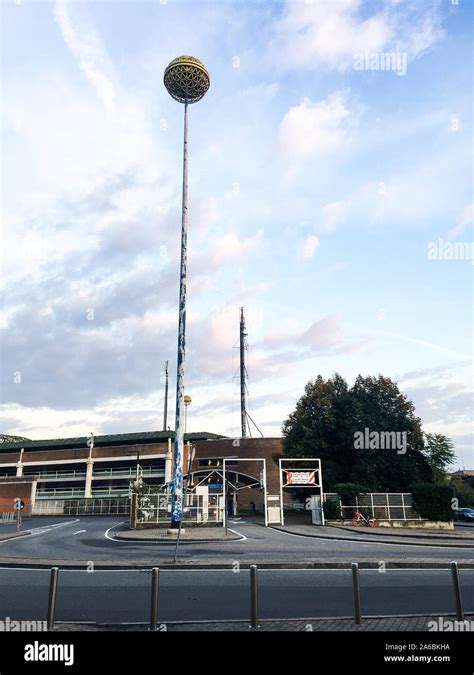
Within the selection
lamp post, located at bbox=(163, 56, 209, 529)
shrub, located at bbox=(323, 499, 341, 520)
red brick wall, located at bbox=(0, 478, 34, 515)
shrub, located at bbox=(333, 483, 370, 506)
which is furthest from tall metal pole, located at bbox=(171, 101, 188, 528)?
red brick wall, located at bbox=(0, 478, 34, 515)

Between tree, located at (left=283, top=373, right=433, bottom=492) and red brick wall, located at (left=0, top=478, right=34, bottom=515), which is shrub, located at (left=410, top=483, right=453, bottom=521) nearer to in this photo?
tree, located at (left=283, top=373, right=433, bottom=492)

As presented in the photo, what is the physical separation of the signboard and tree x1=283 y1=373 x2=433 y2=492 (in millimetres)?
5886

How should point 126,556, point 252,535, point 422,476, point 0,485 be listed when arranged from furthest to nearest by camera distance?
1. point 0,485
2. point 422,476
3. point 252,535
4. point 126,556

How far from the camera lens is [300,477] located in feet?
107

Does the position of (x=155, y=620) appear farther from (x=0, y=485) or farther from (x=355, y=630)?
(x=0, y=485)

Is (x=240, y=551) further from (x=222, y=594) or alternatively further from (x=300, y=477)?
(x=300, y=477)

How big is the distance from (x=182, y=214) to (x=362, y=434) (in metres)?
22.1

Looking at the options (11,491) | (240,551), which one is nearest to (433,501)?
(240,551)

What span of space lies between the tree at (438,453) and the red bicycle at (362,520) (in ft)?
30.3

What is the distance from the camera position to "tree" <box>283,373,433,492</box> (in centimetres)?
3700

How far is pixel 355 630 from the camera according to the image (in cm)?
744

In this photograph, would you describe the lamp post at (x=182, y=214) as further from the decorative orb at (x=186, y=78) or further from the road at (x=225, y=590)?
the road at (x=225, y=590)
